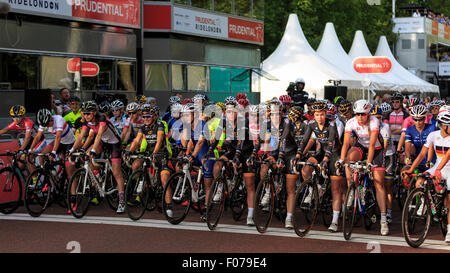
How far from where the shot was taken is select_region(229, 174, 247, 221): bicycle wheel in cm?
1163

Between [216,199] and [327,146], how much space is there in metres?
1.82

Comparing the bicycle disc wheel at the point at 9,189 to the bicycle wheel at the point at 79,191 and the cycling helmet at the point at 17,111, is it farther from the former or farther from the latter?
the cycling helmet at the point at 17,111

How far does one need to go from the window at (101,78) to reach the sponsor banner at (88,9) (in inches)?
55.6

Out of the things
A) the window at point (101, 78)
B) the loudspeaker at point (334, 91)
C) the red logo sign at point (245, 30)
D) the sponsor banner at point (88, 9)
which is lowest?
the loudspeaker at point (334, 91)

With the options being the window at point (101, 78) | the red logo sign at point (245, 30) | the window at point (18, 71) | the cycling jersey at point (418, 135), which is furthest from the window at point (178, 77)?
the cycling jersey at point (418, 135)

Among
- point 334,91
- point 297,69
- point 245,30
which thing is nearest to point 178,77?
point 297,69

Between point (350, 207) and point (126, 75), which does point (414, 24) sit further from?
point (350, 207)

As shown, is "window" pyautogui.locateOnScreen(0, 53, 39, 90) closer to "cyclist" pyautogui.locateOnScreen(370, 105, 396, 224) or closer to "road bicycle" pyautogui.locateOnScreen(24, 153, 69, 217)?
"road bicycle" pyautogui.locateOnScreen(24, 153, 69, 217)

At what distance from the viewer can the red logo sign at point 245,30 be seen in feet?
115

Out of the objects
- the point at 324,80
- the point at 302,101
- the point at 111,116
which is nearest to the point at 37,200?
the point at 111,116

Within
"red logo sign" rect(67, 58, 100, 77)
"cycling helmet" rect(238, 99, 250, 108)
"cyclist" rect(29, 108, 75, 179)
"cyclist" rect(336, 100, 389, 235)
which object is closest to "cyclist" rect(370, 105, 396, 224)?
"cyclist" rect(336, 100, 389, 235)

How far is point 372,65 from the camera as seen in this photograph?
2875 cm

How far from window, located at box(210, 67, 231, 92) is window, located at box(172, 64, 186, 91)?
247 cm

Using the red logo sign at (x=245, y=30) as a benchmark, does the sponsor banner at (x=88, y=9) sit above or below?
below
